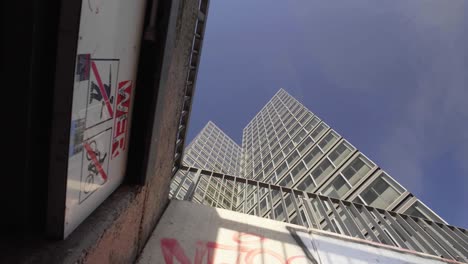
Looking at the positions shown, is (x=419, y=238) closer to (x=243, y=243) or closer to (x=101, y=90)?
(x=243, y=243)

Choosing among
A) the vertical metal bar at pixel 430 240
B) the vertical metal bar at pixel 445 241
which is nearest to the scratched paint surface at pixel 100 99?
the vertical metal bar at pixel 430 240

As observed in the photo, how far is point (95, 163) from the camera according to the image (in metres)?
1.77

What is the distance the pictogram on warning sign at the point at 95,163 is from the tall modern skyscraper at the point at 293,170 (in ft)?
8.37

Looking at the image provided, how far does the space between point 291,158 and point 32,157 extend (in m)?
24.7

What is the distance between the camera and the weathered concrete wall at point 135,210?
1415mm

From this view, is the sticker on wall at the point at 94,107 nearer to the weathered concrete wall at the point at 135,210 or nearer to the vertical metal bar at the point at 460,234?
the weathered concrete wall at the point at 135,210

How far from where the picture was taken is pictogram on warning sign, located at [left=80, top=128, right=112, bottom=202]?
1.61 metres

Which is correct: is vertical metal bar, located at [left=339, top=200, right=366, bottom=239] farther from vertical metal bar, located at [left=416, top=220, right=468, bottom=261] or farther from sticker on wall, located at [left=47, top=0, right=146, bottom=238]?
sticker on wall, located at [left=47, top=0, right=146, bottom=238]

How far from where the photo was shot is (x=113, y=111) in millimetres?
1912

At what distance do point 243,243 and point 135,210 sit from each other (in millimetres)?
1852

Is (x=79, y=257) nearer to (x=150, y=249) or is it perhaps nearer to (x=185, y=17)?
(x=150, y=249)

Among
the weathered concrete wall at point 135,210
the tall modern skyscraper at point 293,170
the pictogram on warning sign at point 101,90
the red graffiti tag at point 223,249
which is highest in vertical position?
the pictogram on warning sign at point 101,90

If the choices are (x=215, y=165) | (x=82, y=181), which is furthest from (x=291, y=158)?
(x=82, y=181)

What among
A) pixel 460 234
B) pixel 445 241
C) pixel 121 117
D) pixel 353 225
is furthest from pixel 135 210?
pixel 460 234
